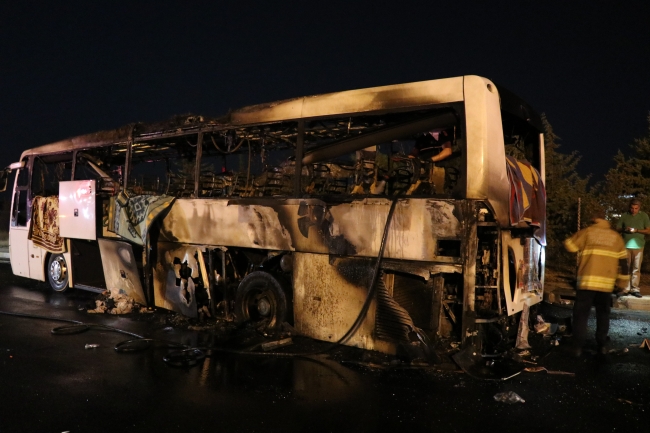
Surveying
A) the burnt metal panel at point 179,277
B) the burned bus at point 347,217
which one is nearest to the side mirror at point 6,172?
the burned bus at point 347,217

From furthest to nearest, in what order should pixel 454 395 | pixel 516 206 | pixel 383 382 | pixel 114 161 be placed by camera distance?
1. pixel 114 161
2. pixel 516 206
3. pixel 383 382
4. pixel 454 395

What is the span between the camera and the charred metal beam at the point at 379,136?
18.0 feet

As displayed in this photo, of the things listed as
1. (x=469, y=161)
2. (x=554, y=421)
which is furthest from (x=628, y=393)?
(x=469, y=161)

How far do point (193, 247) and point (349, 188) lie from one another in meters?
2.77

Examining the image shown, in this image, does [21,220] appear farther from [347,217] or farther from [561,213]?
[561,213]

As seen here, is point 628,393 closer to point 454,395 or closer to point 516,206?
point 454,395

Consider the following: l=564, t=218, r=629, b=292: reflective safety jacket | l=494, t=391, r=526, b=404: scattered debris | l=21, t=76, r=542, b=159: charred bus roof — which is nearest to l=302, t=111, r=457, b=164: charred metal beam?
l=21, t=76, r=542, b=159: charred bus roof

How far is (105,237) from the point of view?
916 cm

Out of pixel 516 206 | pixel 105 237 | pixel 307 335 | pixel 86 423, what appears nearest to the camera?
pixel 86 423

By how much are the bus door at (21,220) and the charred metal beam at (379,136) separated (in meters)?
7.96

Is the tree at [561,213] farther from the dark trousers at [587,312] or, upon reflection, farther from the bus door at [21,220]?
the bus door at [21,220]

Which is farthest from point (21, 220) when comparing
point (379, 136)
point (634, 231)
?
point (634, 231)

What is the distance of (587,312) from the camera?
6.11 meters

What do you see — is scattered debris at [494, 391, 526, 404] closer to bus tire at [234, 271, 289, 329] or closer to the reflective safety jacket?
the reflective safety jacket
